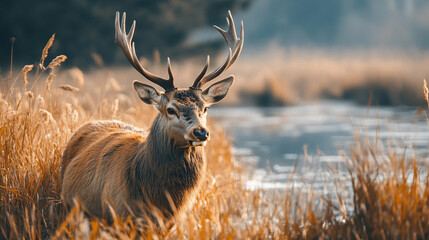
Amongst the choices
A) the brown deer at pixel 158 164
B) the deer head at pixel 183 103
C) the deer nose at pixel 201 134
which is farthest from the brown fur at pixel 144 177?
the deer nose at pixel 201 134

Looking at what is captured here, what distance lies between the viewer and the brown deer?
14.7ft

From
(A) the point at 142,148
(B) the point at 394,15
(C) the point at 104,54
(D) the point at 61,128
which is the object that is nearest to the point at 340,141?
(D) the point at 61,128

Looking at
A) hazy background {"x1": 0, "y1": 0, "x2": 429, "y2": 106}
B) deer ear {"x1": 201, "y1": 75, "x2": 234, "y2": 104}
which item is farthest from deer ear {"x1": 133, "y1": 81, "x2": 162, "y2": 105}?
Result: hazy background {"x1": 0, "y1": 0, "x2": 429, "y2": 106}

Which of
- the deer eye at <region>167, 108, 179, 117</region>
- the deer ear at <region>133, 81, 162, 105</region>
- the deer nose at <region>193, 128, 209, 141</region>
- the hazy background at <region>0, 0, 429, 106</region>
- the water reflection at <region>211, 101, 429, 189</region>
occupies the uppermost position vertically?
the hazy background at <region>0, 0, 429, 106</region>

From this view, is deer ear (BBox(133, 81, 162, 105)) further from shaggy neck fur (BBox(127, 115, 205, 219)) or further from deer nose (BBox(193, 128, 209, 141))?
deer nose (BBox(193, 128, 209, 141))

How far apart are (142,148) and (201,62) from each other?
19.5 m

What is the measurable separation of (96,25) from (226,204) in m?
16.7

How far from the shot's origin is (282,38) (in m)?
65.5

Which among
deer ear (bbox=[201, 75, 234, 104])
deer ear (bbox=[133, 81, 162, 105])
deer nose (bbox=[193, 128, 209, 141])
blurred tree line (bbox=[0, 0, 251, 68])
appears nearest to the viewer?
deer nose (bbox=[193, 128, 209, 141])

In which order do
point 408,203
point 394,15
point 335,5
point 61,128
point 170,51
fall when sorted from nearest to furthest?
1. point 408,203
2. point 61,128
3. point 170,51
4. point 394,15
5. point 335,5

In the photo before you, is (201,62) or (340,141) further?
(201,62)

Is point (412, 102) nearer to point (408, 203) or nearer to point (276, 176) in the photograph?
point (276, 176)

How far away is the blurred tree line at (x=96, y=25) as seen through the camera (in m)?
19.3

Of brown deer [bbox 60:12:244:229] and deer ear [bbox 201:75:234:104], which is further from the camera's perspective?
deer ear [bbox 201:75:234:104]
